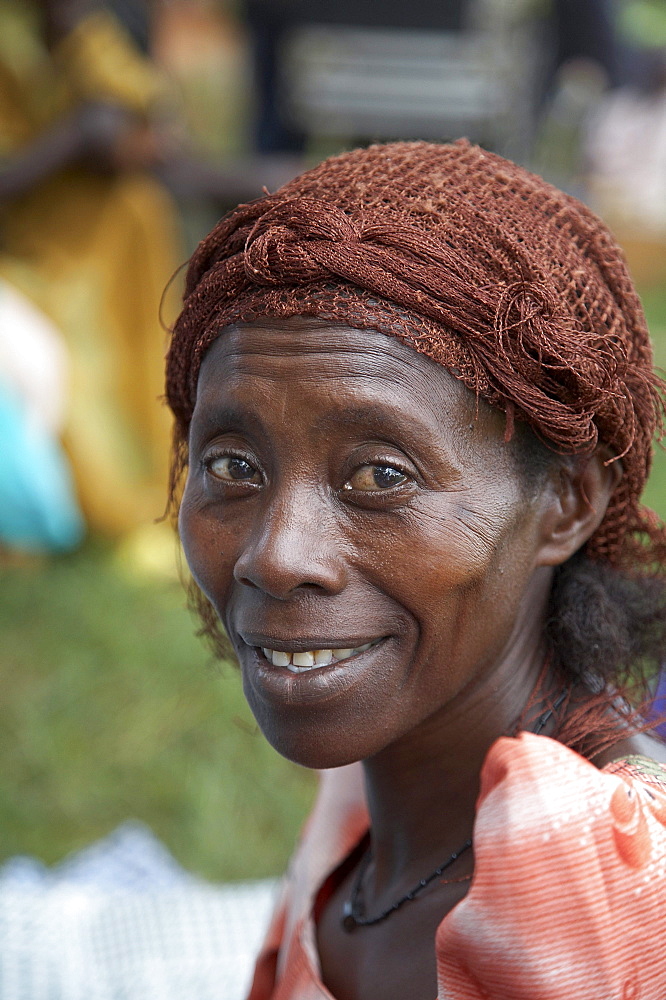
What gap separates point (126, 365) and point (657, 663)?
4114mm

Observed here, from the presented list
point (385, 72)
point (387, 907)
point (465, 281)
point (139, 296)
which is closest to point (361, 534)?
point (465, 281)

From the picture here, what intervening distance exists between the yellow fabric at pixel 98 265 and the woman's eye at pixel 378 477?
384cm

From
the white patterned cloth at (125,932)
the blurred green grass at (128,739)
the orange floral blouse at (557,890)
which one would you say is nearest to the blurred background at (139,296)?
the blurred green grass at (128,739)

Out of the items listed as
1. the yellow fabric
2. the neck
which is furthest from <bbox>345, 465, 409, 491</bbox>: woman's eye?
the yellow fabric

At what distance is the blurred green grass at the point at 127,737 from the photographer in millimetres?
3340

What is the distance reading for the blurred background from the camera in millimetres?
3553

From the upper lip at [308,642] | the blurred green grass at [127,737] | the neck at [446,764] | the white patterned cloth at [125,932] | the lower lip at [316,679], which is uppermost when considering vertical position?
the upper lip at [308,642]

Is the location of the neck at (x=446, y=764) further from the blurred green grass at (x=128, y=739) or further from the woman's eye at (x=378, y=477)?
the blurred green grass at (x=128, y=739)

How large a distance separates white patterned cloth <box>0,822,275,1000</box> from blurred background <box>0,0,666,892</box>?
23 centimetres

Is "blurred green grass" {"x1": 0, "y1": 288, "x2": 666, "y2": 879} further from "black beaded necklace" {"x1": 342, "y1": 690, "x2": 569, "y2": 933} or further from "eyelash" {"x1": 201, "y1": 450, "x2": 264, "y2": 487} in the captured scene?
"eyelash" {"x1": 201, "y1": 450, "x2": 264, "y2": 487}

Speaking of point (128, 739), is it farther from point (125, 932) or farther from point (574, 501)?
point (574, 501)

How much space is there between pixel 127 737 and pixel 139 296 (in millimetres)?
2508

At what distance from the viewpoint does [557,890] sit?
1082mm

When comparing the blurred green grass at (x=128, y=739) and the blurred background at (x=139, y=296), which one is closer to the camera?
the blurred green grass at (x=128, y=739)
